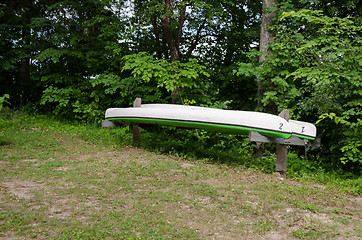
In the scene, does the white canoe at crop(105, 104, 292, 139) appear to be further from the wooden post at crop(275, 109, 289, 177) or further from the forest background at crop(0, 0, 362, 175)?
the forest background at crop(0, 0, 362, 175)

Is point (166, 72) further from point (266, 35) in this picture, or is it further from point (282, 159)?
point (282, 159)

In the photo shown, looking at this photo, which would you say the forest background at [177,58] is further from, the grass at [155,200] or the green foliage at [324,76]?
the grass at [155,200]

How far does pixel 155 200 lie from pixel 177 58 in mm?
5233

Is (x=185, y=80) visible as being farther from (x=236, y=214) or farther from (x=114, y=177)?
(x=236, y=214)

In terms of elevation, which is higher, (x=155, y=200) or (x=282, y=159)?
(x=282, y=159)

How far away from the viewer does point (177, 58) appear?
8.09m

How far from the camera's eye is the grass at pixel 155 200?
283 centimetres

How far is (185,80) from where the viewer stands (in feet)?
23.9

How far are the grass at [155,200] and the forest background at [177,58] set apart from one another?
186cm

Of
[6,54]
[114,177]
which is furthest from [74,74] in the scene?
[114,177]

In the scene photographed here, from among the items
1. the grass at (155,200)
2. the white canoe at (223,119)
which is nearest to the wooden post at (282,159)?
the grass at (155,200)

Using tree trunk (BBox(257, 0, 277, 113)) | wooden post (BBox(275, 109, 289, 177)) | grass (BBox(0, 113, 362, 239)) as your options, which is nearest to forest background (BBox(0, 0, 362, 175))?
tree trunk (BBox(257, 0, 277, 113))

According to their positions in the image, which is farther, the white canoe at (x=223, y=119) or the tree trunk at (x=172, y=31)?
the tree trunk at (x=172, y=31)

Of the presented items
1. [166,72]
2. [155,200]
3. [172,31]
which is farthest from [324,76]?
[172,31]
